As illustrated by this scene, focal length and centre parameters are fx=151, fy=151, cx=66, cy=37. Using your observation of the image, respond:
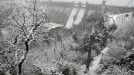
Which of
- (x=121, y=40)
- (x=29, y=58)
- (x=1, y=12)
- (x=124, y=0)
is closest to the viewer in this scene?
(x=121, y=40)

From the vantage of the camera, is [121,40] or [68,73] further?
[121,40]

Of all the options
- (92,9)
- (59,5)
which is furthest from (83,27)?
(59,5)

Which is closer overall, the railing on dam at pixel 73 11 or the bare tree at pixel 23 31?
the bare tree at pixel 23 31

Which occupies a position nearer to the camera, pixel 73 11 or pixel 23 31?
pixel 23 31

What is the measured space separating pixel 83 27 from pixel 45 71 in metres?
16.8

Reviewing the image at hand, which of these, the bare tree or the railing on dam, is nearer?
the bare tree

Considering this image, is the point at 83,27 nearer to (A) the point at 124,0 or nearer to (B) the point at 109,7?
(B) the point at 109,7

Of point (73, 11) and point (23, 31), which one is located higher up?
point (73, 11)

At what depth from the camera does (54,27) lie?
93.8 ft

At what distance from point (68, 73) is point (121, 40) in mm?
7571

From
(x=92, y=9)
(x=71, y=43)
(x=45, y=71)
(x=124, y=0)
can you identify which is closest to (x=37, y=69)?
(x=45, y=71)

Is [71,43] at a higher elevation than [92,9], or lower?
lower

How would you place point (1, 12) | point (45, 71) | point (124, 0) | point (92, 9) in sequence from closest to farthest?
1. point (45, 71)
2. point (1, 12)
3. point (92, 9)
4. point (124, 0)

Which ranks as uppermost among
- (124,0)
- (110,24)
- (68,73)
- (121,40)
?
(124,0)
